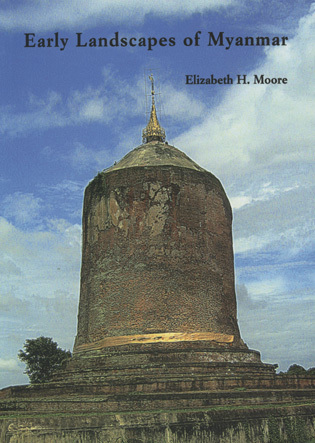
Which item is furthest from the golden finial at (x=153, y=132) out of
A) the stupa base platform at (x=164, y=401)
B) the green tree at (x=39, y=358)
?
the green tree at (x=39, y=358)

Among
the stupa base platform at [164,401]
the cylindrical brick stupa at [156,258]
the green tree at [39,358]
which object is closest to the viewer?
the stupa base platform at [164,401]

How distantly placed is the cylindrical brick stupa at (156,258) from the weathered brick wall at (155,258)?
0.03 m

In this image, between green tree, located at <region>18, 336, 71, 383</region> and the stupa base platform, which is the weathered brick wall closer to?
the stupa base platform

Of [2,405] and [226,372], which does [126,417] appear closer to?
[2,405]

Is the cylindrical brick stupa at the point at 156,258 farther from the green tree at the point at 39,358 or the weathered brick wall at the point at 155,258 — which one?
the green tree at the point at 39,358

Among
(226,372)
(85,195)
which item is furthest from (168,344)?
(85,195)

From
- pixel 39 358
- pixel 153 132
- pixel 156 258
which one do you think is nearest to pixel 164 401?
pixel 156 258

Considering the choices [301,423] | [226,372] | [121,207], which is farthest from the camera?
[121,207]

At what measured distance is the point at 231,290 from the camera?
1753 centimetres

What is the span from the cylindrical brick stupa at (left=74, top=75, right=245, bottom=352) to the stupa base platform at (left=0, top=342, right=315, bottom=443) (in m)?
0.74

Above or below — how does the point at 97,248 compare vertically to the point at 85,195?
below

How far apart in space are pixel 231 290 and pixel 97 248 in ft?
16.7

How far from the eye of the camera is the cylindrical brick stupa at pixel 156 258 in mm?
15445

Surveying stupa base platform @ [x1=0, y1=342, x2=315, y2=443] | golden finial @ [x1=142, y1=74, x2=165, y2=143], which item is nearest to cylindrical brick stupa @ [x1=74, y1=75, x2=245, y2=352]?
stupa base platform @ [x1=0, y1=342, x2=315, y2=443]
